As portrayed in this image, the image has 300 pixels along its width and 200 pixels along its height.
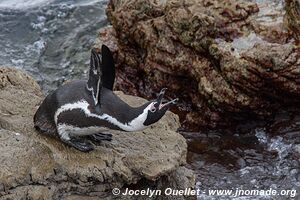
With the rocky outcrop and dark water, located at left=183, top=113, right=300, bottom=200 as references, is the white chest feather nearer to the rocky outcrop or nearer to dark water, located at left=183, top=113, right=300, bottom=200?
dark water, located at left=183, top=113, right=300, bottom=200

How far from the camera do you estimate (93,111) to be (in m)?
5.07

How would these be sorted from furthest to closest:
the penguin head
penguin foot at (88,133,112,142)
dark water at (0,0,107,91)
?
dark water at (0,0,107,91)
penguin foot at (88,133,112,142)
the penguin head

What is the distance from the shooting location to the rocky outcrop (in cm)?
646

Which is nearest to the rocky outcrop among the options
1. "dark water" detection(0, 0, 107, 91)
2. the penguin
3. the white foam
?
the penguin

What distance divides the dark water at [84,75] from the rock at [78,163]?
0.94 m

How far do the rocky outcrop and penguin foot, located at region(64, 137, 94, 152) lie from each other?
1.81 m

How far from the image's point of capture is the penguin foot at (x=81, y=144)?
5254 mm

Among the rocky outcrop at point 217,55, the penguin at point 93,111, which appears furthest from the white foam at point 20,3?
the penguin at point 93,111

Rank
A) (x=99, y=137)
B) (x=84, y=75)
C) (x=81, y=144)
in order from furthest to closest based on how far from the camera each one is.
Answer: (x=84, y=75) → (x=99, y=137) → (x=81, y=144)

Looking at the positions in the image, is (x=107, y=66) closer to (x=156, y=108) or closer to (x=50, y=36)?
(x=156, y=108)

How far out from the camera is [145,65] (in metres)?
7.40

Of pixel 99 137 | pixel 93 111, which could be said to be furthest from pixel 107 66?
pixel 99 137

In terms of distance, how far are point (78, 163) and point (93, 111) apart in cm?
43

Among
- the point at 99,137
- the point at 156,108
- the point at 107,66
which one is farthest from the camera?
the point at 99,137
